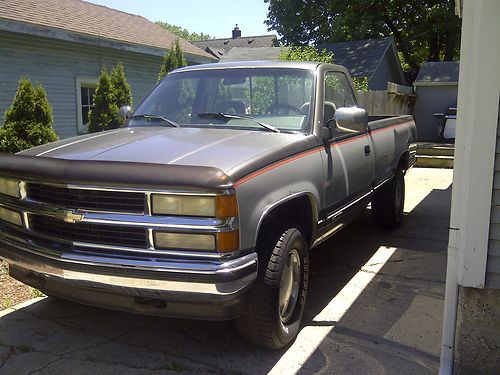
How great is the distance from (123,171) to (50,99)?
9105 millimetres

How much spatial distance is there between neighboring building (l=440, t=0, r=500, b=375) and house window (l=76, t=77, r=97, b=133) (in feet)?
32.4

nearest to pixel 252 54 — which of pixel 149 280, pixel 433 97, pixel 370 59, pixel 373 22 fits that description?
pixel 373 22

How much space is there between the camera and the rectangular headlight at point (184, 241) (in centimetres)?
266

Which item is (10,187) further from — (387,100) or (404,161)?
(387,100)

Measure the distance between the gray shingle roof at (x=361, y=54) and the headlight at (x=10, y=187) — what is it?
56.1 ft

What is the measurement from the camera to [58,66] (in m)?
11.0

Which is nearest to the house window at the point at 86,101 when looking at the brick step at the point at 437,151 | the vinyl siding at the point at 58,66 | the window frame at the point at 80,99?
the window frame at the point at 80,99

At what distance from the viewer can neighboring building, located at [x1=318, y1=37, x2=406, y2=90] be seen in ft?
62.5

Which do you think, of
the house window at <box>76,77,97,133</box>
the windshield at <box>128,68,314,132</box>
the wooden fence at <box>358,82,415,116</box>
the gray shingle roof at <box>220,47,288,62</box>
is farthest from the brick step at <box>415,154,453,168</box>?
the gray shingle roof at <box>220,47,288,62</box>

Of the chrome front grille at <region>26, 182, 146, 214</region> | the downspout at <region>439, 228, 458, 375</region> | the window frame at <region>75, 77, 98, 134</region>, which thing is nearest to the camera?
the chrome front grille at <region>26, 182, 146, 214</region>

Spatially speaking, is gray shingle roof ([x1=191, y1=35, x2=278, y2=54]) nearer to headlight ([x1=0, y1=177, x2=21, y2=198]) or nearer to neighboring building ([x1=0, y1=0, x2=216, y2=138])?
neighboring building ([x1=0, y1=0, x2=216, y2=138])

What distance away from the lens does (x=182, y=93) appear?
4.43 m

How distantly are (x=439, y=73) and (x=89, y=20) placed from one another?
11835mm

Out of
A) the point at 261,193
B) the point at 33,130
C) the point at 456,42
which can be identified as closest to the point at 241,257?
the point at 261,193
